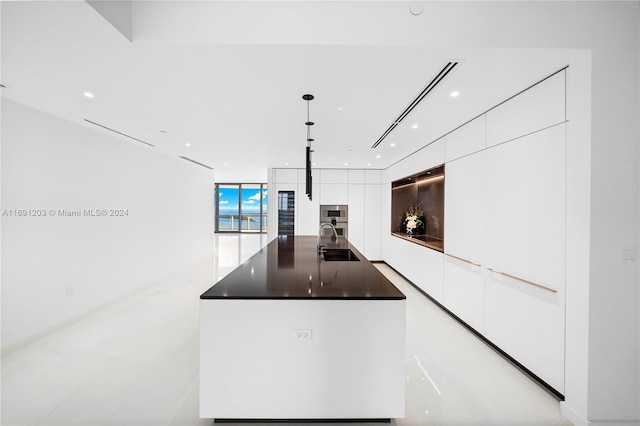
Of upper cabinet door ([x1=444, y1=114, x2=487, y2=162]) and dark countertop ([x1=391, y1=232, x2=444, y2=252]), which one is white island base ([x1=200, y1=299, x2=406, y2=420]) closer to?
upper cabinet door ([x1=444, y1=114, x2=487, y2=162])

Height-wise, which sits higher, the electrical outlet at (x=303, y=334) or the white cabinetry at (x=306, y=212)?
the white cabinetry at (x=306, y=212)

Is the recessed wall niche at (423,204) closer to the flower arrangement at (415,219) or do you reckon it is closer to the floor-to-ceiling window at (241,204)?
the flower arrangement at (415,219)

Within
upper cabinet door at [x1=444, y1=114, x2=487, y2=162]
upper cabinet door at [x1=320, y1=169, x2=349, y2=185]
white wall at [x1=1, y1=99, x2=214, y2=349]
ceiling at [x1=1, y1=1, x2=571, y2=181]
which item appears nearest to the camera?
ceiling at [x1=1, y1=1, x2=571, y2=181]

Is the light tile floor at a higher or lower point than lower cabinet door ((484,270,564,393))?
lower

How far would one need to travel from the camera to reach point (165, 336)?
310 centimetres

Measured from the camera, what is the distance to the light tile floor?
1.95m

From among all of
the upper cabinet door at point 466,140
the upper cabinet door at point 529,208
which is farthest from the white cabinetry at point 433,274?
the upper cabinet door at point 466,140

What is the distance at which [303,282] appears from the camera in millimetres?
1997

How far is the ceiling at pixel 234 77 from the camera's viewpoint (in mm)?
1850

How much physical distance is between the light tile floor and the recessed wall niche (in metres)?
1.75

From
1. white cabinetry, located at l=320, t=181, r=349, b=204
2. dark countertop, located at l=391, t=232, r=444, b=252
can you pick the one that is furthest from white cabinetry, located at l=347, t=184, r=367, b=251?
dark countertop, located at l=391, t=232, r=444, b=252

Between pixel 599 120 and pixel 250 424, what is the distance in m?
2.98

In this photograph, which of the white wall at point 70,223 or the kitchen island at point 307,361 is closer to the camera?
the kitchen island at point 307,361

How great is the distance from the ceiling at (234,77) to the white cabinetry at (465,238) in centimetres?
61
